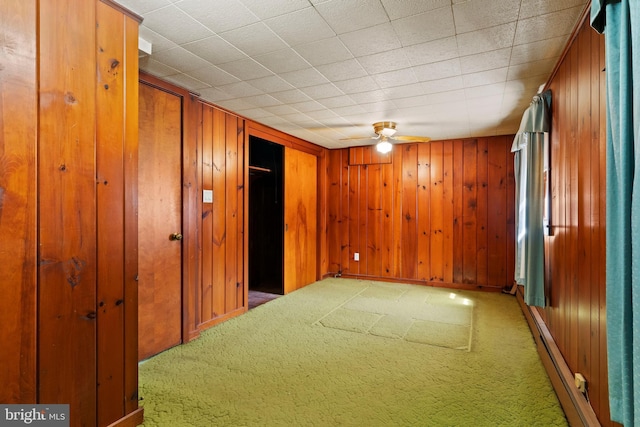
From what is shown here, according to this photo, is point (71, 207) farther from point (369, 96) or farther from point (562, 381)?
point (562, 381)

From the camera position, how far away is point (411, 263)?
17.6ft

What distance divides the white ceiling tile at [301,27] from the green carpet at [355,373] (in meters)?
2.34

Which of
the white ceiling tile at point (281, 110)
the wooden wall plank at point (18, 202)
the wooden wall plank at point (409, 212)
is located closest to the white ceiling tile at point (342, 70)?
the white ceiling tile at point (281, 110)

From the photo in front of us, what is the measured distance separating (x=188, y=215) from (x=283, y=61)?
162cm

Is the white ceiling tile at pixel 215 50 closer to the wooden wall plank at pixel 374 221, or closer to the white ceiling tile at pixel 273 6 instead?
the white ceiling tile at pixel 273 6

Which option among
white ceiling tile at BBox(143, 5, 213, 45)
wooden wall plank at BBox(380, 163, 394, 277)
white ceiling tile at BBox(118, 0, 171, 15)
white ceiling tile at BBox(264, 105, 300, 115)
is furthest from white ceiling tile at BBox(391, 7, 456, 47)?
wooden wall plank at BBox(380, 163, 394, 277)

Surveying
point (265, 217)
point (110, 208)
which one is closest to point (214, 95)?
point (110, 208)

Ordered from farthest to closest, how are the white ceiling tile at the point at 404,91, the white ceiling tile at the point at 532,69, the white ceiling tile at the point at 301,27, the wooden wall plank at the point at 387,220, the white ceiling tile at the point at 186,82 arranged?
the wooden wall plank at the point at 387,220 → the white ceiling tile at the point at 404,91 → the white ceiling tile at the point at 186,82 → the white ceiling tile at the point at 532,69 → the white ceiling tile at the point at 301,27

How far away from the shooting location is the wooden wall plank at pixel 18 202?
1322mm

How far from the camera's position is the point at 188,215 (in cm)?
301

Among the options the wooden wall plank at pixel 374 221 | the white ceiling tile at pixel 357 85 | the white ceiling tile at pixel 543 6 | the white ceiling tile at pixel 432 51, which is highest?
the white ceiling tile at pixel 357 85

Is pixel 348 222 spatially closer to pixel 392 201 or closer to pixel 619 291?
pixel 392 201

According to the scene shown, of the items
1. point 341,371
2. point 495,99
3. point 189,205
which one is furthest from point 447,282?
point 189,205

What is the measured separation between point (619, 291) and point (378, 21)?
68.9 inches
